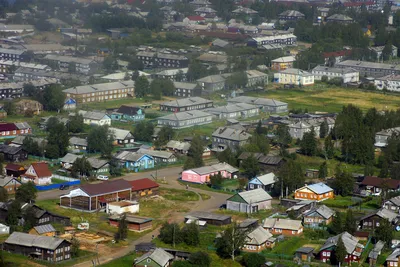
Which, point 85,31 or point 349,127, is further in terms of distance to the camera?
point 85,31

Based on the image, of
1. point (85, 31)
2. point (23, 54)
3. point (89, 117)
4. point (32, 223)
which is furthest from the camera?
point (85, 31)

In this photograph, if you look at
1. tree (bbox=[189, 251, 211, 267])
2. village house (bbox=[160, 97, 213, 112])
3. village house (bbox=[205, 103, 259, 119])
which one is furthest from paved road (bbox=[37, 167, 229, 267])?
village house (bbox=[160, 97, 213, 112])

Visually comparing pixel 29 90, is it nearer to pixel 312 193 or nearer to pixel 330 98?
pixel 330 98

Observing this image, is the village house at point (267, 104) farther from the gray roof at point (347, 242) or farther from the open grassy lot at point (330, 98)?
the gray roof at point (347, 242)

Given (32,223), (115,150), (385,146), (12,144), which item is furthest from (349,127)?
(32,223)

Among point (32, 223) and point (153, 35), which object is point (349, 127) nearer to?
point (32, 223)

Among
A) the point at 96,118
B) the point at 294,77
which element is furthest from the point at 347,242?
the point at 294,77
